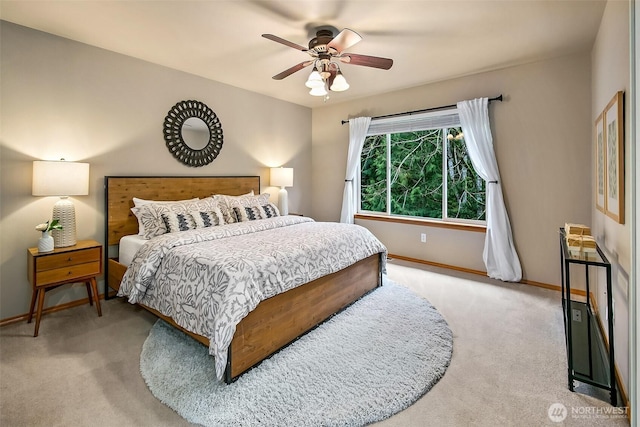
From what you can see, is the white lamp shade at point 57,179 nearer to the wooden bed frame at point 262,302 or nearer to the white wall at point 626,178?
the wooden bed frame at point 262,302

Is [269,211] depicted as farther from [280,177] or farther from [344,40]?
[344,40]

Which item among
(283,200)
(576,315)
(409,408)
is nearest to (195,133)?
(283,200)

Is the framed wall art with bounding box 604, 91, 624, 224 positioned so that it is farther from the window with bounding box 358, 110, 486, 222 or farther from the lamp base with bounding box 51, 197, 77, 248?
the lamp base with bounding box 51, 197, 77, 248

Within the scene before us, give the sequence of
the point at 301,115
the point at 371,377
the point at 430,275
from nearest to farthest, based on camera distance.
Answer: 1. the point at 371,377
2. the point at 430,275
3. the point at 301,115

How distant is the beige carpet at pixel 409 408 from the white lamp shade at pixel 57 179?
1149 mm

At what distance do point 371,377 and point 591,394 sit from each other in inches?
49.8

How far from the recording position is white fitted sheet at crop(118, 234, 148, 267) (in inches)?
115


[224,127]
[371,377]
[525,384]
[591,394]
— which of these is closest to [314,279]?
[371,377]

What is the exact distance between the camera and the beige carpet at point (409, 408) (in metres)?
1.67

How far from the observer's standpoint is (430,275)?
4004 mm

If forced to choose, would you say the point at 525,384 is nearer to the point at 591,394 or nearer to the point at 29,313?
the point at 591,394

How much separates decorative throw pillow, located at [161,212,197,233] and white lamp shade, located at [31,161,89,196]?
73 centimetres

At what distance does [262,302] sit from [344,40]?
209 cm

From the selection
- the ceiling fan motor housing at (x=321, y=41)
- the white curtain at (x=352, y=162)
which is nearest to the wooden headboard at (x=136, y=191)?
the white curtain at (x=352, y=162)
